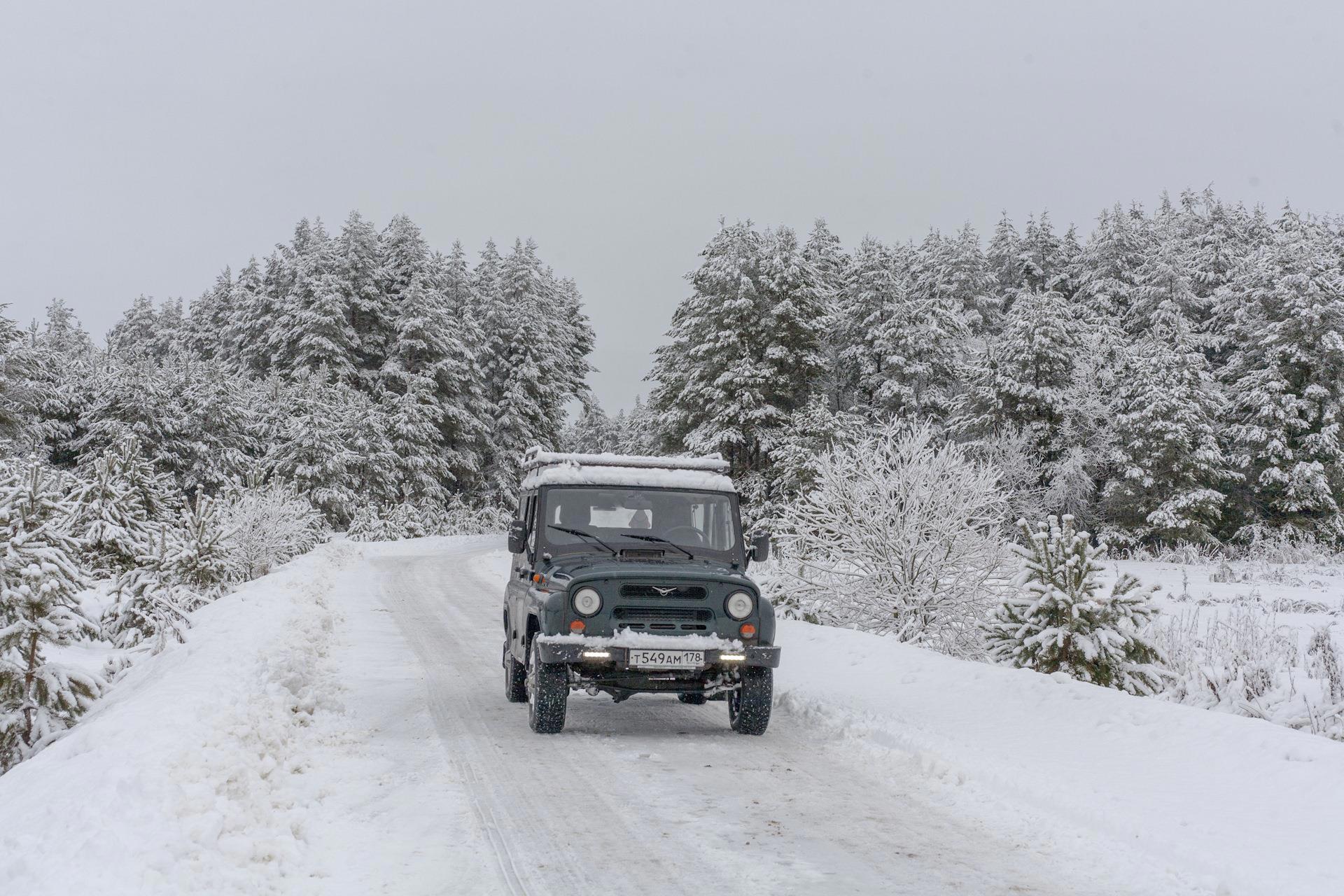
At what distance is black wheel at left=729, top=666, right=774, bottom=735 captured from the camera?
27.7 ft

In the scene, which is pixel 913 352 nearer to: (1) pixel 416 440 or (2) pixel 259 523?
(1) pixel 416 440

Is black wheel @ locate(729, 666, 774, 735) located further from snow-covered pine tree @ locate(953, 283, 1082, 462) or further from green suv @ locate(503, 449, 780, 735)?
snow-covered pine tree @ locate(953, 283, 1082, 462)

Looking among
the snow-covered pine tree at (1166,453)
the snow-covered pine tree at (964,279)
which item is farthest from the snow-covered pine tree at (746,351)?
the snow-covered pine tree at (964,279)

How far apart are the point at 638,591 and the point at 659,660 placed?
59cm

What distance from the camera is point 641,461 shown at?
388 inches

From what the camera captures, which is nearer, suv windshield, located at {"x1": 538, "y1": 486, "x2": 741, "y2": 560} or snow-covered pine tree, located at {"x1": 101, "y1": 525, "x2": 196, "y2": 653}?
suv windshield, located at {"x1": 538, "y1": 486, "x2": 741, "y2": 560}

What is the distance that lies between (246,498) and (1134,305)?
1639 inches

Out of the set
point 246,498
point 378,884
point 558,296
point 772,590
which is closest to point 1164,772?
point 378,884

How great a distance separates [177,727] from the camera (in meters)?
6.27

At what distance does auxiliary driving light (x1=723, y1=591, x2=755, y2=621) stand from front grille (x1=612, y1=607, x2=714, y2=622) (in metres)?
0.17

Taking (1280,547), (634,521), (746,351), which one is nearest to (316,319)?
(746,351)

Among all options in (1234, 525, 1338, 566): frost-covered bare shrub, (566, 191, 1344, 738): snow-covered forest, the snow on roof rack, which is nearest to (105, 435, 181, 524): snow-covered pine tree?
the snow on roof rack

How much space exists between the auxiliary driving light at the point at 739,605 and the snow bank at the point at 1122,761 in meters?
1.33

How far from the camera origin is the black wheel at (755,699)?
27.7ft
